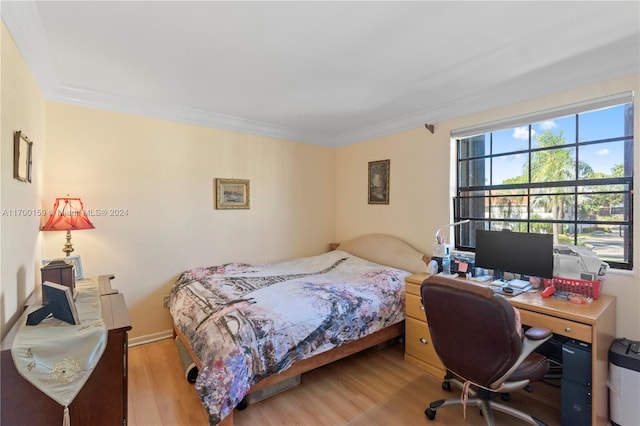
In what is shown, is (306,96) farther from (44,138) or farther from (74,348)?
(74,348)

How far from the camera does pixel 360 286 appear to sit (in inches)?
109

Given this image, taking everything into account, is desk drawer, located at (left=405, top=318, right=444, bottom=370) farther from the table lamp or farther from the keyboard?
the table lamp

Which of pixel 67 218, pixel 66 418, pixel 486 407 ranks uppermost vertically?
pixel 67 218

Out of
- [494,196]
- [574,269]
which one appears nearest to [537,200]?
[494,196]

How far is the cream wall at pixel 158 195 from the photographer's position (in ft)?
Answer: 9.02

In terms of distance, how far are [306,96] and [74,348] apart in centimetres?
248

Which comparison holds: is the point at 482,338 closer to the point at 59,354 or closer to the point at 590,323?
the point at 590,323

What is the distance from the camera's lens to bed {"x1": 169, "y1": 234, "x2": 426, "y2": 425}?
1.78 metres

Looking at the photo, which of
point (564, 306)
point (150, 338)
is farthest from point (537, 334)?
point (150, 338)

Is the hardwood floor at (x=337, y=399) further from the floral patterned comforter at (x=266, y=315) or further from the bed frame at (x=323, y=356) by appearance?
the floral patterned comforter at (x=266, y=315)

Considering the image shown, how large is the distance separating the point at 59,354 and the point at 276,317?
3.71ft

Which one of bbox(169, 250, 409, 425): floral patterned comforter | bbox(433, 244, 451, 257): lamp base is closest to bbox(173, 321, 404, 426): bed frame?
bbox(169, 250, 409, 425): floral patterned comforter

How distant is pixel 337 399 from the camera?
7.18 ft

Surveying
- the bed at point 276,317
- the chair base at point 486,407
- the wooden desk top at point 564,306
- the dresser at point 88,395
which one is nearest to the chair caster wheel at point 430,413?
the chair base at point 486,407
